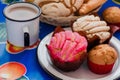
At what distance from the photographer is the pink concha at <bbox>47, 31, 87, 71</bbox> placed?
607mm

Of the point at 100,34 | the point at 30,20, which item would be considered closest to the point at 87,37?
the point at 100,34

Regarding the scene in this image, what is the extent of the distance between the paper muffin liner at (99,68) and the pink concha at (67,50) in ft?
0.10

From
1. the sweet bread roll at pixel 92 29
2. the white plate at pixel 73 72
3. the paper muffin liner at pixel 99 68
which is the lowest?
the white plate at pixel 73 72

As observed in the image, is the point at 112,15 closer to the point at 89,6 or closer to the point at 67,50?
the point at 89,6

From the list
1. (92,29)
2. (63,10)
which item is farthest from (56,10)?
(92,29)

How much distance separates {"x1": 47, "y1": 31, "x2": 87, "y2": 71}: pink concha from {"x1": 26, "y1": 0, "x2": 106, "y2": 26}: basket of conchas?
125mm

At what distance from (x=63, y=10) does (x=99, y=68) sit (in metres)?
0.21

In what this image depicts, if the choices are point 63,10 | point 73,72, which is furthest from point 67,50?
point 63,10

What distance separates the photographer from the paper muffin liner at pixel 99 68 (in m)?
0.63

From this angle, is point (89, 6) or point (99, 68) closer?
point (99, 68)

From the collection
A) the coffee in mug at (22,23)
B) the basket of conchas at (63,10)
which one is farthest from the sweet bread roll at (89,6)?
A: the coffee in mug at (22,23)

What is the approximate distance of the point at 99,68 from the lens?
0.63 m

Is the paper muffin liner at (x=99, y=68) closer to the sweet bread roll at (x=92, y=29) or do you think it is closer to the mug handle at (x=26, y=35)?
the sweet bread roll at (x=92, y=29)

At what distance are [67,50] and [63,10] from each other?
18 centimetres
